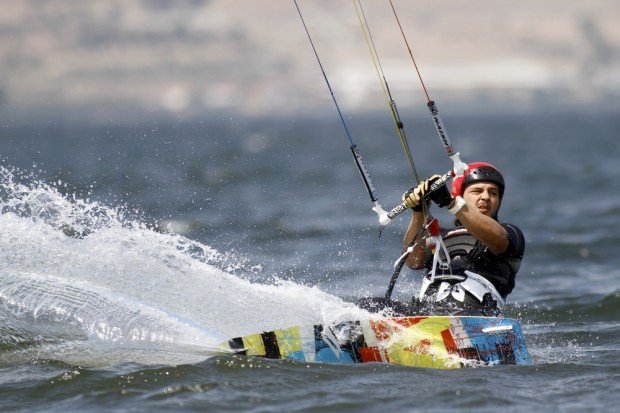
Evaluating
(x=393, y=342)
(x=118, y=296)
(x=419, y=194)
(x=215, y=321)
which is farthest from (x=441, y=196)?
(x=118, y=296)

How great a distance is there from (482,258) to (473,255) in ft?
0.30

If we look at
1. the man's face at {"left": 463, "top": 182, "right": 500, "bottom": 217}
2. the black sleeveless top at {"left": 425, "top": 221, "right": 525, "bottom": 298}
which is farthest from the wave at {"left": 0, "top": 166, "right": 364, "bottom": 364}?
the man's face at {"left": 463, "top": 182, "right": 500, "bottom": 217}

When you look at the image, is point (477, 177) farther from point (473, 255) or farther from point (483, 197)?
point (473, 255)

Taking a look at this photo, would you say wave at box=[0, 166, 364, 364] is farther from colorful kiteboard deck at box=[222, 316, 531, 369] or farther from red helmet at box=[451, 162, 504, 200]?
red helmet at box=[451, 162, 504, 200]

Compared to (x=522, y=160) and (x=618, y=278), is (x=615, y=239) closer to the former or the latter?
(x=618, y=278)

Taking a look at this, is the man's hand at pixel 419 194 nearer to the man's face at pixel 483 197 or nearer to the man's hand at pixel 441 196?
the man's hand at pixel 441 196

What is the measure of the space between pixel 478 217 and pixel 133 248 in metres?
3.68

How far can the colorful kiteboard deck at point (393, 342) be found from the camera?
375 inches

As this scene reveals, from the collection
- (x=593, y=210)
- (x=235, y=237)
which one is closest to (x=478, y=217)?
(x=235, y=237)

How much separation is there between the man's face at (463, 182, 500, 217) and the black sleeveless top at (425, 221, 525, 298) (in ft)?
0.64

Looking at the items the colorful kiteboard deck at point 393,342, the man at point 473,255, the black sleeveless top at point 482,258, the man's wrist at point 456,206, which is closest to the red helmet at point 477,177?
the man at point 473,255

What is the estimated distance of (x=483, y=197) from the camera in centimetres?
1015

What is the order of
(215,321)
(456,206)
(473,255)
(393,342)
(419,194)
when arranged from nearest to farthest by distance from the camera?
(419,194)
(456,206)
(393,342)
(473,255)
(215,321)

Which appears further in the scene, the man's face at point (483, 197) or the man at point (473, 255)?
the man's face at point (483, 197)
